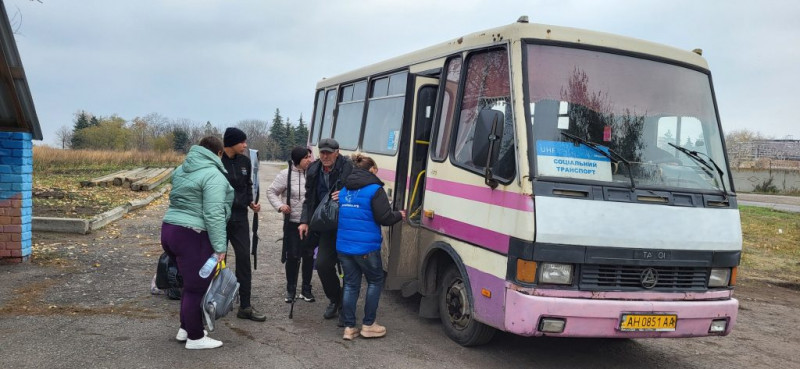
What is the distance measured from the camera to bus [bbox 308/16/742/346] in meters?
4.66

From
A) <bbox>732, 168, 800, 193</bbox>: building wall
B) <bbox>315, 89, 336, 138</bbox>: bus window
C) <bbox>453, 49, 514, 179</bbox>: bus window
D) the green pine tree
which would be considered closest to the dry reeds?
<bbox>315, 89, 336, 138</bbox>: bus window

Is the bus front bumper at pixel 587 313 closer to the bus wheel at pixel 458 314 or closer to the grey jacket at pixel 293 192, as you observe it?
the bus wheel at pixel 458 314

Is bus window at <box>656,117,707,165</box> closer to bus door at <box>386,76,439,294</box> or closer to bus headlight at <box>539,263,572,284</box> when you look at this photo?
bus headlight at <box>539,263,572,284</box>

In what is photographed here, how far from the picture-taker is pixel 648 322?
477 cm

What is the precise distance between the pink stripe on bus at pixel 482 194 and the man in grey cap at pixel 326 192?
93 cm

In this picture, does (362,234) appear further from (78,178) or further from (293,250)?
(78,178)

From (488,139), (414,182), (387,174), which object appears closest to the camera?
(488,139)

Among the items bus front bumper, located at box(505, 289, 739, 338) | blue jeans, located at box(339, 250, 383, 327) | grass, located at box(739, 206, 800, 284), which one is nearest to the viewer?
bus front bumper, located at box(505, 289, 739, 338)

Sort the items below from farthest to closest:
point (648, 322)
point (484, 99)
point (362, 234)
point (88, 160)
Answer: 1. point (88, 160)
2. point (362, 234)
3. point (484, 99)
4. point (648, 322)

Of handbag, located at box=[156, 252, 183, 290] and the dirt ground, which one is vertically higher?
handbag, located at box=[156, 252, 183, 290]

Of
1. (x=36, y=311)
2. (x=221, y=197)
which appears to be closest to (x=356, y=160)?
(x=221, y=197)

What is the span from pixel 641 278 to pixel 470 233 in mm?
1457

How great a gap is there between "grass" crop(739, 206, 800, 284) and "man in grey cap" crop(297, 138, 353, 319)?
8.03 m

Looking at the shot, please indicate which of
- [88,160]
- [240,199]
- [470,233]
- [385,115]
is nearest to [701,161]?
[470,233]
